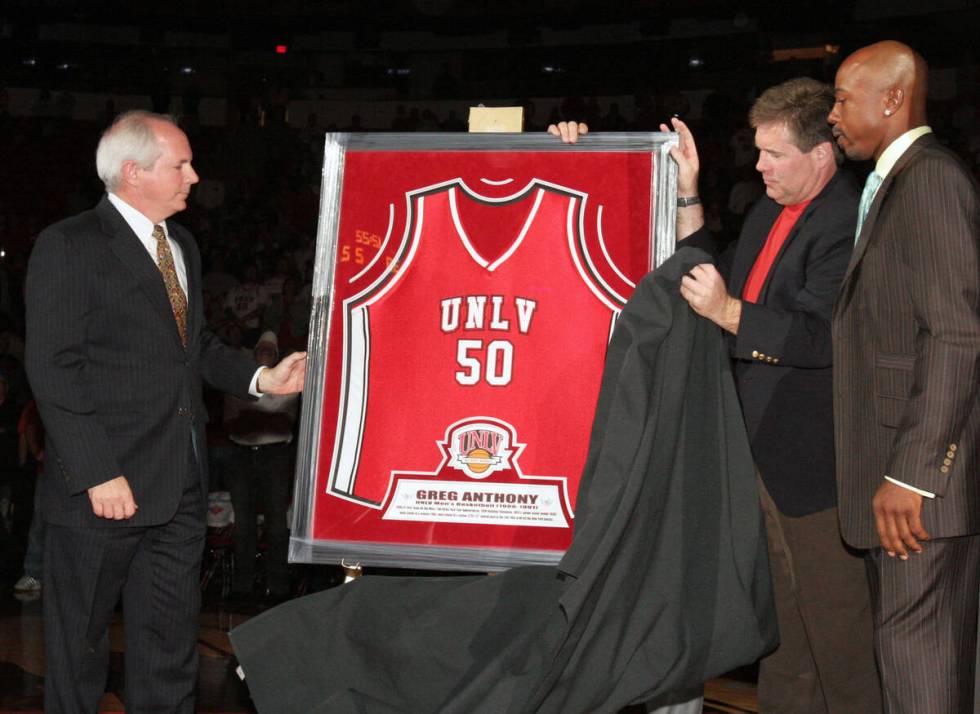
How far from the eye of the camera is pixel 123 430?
9.45 feet

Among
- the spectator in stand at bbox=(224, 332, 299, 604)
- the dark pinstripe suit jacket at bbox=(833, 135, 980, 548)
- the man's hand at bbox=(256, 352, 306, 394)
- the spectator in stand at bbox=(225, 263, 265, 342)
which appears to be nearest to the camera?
the dark pinstripe suit jacket at bbox=(833, 135, 980, 548)

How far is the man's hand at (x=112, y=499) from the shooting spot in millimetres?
2750

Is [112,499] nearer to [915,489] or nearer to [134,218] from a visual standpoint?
[134,218]

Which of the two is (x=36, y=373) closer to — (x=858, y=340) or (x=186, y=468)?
(x=186, y=468)

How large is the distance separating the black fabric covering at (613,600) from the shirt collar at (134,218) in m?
1.12

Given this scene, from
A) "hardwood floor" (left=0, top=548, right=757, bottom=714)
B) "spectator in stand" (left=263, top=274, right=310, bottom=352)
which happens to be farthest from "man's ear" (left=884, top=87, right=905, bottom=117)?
"spectator in stand" (left=263, top=274, right=310, bottom=352)

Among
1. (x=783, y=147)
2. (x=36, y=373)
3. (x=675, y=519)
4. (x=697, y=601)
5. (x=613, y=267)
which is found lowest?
(x=697, y=601)

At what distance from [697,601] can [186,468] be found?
144 centimetres

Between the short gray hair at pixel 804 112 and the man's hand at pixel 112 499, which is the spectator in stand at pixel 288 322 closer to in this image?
the man's hand at pixel 112 499

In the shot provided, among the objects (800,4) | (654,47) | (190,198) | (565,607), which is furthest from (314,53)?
(565,607)

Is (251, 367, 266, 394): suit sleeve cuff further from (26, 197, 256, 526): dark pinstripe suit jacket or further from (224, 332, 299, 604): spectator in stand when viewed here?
(224, 332, 299, 604): spectator in stand

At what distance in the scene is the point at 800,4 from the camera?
511 inches

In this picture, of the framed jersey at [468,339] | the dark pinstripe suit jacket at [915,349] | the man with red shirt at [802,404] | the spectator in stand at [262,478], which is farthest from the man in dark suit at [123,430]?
the spectator in stand at [262,478]

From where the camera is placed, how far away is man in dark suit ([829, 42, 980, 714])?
2105 mm
